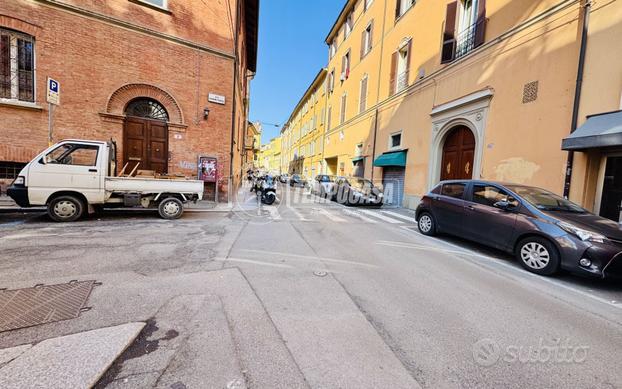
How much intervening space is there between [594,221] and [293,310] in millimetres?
5122

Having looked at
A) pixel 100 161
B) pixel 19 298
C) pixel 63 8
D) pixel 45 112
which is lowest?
pixel 19 298

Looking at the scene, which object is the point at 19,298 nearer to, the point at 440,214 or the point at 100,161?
the point at 100,161

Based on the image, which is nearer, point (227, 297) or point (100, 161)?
point (227, 297)

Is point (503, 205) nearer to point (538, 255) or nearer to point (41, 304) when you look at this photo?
point (538, 255)

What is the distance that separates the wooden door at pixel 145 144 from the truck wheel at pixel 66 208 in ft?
11.2

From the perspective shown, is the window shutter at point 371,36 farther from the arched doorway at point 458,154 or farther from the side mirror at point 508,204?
the side mirror at point 508,204

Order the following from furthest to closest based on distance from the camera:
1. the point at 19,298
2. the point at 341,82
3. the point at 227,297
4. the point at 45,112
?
1. the point at 341,82
2. the point at 45,112
3. the point at 227,297
4. the point at 19,298

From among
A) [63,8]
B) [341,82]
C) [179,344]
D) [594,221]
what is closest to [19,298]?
[179,344]

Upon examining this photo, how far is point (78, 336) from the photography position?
2.21 m

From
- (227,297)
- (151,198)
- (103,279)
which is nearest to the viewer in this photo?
(227,297)

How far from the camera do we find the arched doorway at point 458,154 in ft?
33.2

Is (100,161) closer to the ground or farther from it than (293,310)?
farther from it

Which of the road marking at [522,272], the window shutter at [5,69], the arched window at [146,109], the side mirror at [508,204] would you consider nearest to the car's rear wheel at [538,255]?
the road marking at [522,272]

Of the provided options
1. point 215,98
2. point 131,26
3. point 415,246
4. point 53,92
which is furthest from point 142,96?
point 415,246
